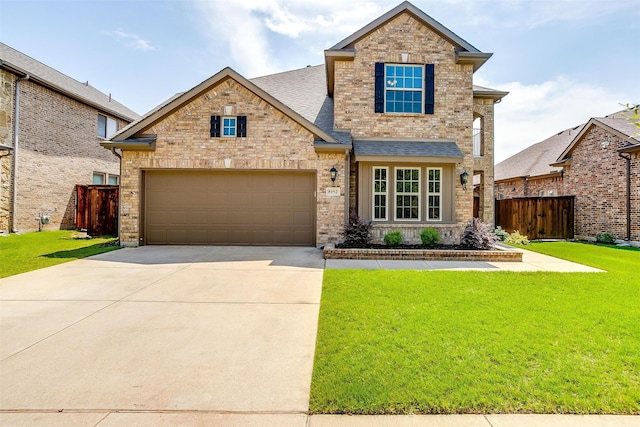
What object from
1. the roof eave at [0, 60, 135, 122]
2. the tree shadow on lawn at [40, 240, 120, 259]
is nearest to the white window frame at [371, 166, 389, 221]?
the tree shadow on lawn at [40, 240, 120, 259]

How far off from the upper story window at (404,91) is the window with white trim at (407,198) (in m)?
2.29

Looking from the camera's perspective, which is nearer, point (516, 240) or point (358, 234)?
point (358, 234)

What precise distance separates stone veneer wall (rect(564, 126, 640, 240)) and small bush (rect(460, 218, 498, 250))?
8.03 metres

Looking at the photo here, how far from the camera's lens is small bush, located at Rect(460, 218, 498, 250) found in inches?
382

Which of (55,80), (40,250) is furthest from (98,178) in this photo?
(40,250)

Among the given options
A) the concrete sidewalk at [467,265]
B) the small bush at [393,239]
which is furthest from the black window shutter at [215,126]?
the small bush at [393,239]

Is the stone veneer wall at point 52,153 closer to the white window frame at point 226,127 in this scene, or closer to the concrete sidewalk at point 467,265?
the white window frame at point 226,127

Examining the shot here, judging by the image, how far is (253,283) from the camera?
6.56 metres

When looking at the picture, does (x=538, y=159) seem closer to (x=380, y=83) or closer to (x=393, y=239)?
(x=380, y=83)

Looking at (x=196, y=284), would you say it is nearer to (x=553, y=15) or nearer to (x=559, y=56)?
(x=553, y=15)

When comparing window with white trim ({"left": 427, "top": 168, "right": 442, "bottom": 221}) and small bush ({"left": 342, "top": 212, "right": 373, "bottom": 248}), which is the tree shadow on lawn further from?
window with white trim ({"left": 427, "top": 168, "right": 442, "bottom": 221})

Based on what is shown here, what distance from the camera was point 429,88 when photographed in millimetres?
11719

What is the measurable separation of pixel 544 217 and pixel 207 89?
1539 centimetres

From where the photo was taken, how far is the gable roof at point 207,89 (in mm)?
10680
